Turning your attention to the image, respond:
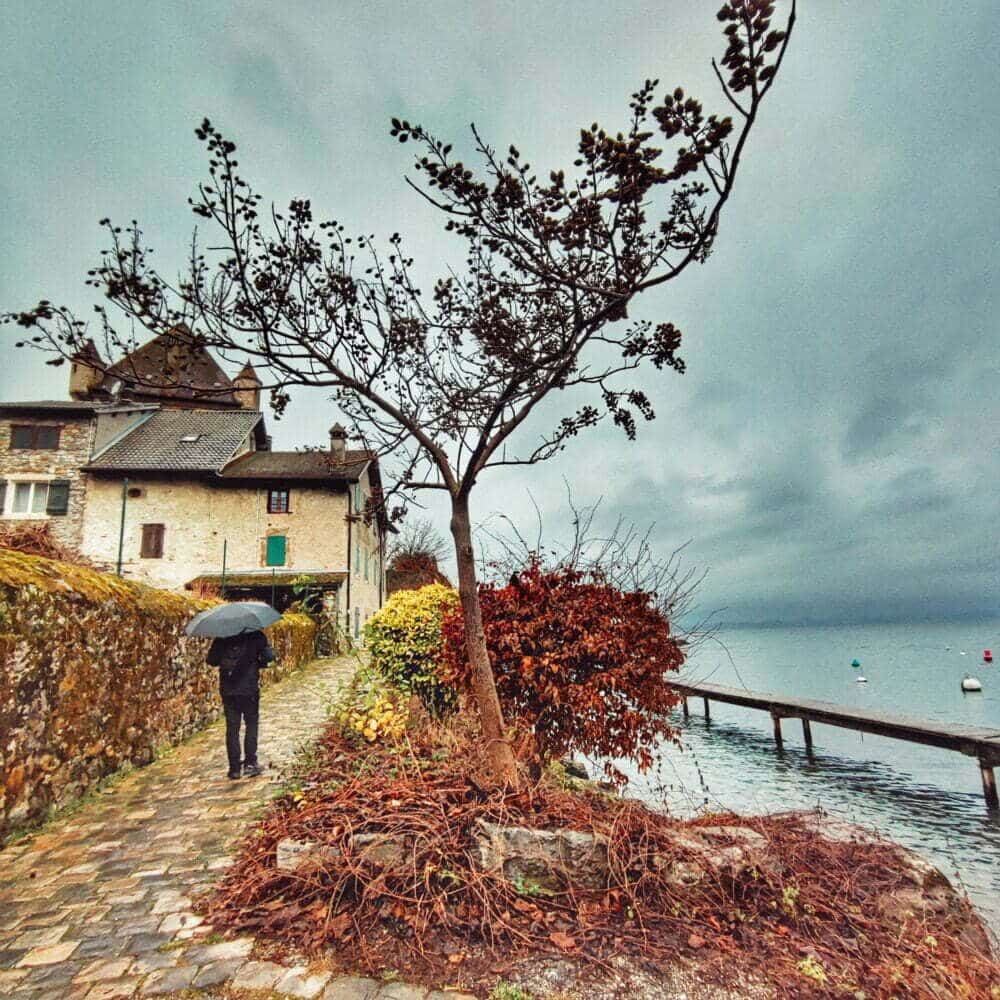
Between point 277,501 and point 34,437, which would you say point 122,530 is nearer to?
point 277,501

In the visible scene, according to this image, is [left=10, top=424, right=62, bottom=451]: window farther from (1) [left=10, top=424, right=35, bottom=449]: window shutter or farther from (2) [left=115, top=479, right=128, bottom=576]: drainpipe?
(2) [left=115, top=479, right=128, bottom=576]: drainpipe

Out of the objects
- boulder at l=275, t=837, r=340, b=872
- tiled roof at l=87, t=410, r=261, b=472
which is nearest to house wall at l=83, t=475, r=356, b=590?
tiled roof at l=87, t=410, r=261, b=472

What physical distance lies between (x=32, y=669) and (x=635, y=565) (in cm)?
551

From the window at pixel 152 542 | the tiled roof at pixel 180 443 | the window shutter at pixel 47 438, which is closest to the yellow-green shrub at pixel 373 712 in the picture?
the tiled roof at pixel 180 443

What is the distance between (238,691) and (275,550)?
67.5ft

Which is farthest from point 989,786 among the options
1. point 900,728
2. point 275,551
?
point 275,551

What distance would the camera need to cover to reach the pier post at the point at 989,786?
10523mm

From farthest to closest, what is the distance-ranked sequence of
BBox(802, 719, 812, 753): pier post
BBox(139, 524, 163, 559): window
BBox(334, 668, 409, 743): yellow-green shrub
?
BBox(139, 524, 163, 559): window, BBox(802, 719, 812, 753): pier post, BBox(334, 668, 409, 743): yellow-green shrub

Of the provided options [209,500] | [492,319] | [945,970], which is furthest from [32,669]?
[209,500]

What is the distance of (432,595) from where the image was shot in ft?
28.8

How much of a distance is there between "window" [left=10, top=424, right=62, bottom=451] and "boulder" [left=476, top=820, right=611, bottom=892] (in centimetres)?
3107

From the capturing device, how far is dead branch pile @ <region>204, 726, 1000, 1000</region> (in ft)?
10.3

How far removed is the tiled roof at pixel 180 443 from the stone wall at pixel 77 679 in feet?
66.7

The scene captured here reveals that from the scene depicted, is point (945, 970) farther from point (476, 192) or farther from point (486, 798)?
point (476, 192)
